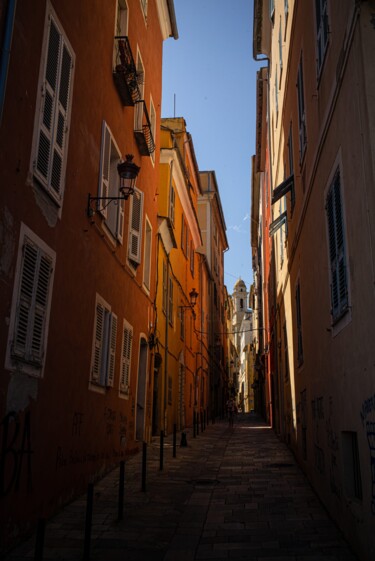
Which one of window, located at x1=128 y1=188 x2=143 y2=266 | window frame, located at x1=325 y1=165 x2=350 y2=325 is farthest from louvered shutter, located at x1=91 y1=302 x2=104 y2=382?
window frame, located at x1=325 y1=165 x2=350 y2=325

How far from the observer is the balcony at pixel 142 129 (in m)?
13.0

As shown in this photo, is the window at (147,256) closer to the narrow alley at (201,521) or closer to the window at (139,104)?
the window at (139,104)

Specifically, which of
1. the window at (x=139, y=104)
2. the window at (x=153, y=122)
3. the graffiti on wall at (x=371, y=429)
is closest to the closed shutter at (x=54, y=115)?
the graffiti on wall at (x=371, y=429)

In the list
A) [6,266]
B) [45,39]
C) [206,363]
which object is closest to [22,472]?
[6,266]

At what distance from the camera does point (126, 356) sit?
39.0 ft

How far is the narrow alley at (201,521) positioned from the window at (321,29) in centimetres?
598

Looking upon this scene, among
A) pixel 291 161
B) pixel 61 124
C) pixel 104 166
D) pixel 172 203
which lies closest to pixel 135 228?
pixel 104 166

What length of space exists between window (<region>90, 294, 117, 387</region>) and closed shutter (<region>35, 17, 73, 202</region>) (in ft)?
9.21

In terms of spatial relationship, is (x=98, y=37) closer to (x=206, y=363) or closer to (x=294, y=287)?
(x=294, y=287)

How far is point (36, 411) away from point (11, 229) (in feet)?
7.26

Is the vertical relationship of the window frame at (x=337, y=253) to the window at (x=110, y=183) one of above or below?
below

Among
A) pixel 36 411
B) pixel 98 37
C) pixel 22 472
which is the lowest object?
pixel 22 472

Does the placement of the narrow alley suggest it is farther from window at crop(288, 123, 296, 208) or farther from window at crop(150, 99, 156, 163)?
window at crop(150, 99, 156, 163)

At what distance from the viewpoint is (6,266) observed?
19.0 feet
